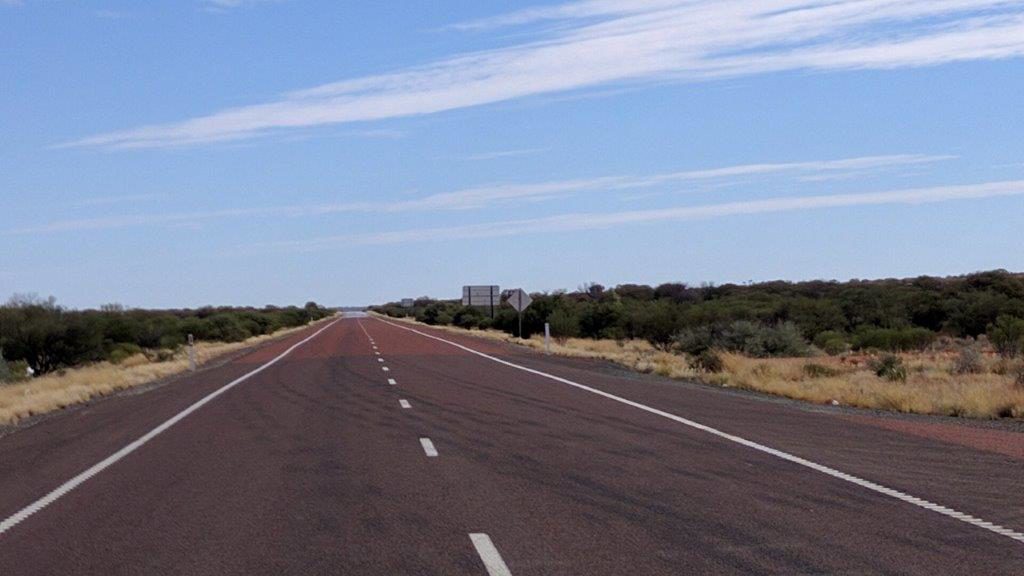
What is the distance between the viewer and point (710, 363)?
36.4 m

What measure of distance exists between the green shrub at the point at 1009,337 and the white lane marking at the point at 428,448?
83.1 feet

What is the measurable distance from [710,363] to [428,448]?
2044cm

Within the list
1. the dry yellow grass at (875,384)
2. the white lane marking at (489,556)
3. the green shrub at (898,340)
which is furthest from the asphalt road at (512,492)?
the green shrub at (898,340)

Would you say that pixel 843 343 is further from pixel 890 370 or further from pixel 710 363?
pixel 890 370

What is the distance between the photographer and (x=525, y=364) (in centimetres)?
4262

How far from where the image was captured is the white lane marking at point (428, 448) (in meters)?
16.4

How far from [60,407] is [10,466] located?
507 inches

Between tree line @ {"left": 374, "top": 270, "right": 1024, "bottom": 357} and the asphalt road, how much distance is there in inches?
888

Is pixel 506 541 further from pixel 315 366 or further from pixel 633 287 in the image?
pixel 633 287

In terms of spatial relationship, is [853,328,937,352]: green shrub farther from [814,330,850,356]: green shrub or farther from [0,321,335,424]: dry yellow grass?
[0,321,335,424]: dry yellow grass

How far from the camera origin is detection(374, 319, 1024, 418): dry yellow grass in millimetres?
22375

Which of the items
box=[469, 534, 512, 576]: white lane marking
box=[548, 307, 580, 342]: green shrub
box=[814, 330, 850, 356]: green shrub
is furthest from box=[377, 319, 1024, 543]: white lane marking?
box=[548, 307, 580, 342]: green shrub

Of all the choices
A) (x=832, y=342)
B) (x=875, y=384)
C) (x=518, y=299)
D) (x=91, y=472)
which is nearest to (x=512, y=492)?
(x=91, y=472)

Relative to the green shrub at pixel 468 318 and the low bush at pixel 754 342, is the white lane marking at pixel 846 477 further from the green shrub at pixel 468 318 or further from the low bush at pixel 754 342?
the green shrub at pixel 468 318
